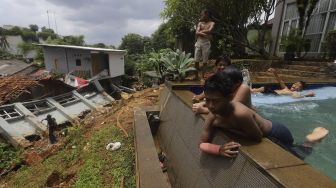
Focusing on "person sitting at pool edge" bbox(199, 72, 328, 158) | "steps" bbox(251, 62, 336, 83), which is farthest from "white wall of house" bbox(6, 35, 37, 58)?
"person sitting at pool edge" bbox(199, 72, 328, 158)

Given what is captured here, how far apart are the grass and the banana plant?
217 centimetres

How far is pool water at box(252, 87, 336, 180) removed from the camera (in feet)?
16.6

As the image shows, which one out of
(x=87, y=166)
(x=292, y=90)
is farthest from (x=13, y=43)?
(x=292, y=90)

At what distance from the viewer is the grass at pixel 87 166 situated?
4.63m

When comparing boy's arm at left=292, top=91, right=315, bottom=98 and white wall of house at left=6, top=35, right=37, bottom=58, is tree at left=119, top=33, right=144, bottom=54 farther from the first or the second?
boy's arm at left=292, top=91, right=315, bottom=98

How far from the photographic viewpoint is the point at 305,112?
681cm

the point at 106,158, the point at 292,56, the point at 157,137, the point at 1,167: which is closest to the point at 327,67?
the point at 292,56

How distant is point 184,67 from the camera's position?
7.21 meters

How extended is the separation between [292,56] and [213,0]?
194 inches

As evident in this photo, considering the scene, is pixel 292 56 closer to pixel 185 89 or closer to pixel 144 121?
pixel 185 89

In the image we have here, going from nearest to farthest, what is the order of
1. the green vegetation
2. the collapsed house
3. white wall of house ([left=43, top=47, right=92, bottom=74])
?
the green vegetation < the collapsed house < white wall of house ([left=43, top=47, right=92, bottom=74])

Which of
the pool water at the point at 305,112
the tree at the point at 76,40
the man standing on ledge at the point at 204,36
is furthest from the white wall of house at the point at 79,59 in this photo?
the pool water at the point at 305,112

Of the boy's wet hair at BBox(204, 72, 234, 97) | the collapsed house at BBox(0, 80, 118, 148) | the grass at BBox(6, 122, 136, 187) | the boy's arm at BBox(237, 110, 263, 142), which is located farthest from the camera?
the collapsed house at BBox(0, 80, 118, 148)

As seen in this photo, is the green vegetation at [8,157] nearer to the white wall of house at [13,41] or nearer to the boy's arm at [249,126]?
the boy's arm at [249,126]
